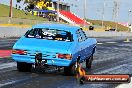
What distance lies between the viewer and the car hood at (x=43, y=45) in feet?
39.3

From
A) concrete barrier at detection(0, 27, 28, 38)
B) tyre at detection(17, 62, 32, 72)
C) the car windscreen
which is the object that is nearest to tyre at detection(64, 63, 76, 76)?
the car windscreen

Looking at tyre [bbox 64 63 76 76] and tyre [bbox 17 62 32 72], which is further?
tyre [bbox 17 62 32 72]

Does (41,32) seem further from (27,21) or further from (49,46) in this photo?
(27,21)

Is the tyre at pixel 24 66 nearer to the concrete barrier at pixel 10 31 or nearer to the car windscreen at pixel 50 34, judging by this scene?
the car windscreen at pixel 50 34

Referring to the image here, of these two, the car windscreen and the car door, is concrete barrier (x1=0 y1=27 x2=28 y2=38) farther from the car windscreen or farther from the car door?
the car windscreen

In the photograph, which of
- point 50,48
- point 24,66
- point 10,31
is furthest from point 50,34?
point 10,31

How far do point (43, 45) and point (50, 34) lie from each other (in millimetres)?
909

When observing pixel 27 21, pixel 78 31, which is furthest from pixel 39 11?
pixel 78 31

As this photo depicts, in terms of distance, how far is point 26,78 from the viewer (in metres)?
11.3

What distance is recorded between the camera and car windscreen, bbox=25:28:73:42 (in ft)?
42.2

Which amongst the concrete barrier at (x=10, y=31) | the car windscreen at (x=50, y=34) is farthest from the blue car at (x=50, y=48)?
the concrete barrier at (x=10, y=31)

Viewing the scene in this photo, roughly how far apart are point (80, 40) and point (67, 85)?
10.9 ft

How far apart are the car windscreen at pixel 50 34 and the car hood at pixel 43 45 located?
0.30m

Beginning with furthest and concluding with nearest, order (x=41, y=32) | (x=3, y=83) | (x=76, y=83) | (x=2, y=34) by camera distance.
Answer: (x=2, y=34)
(x=41, y=32)
(x=76, y=83)
(x=3, y=83)
